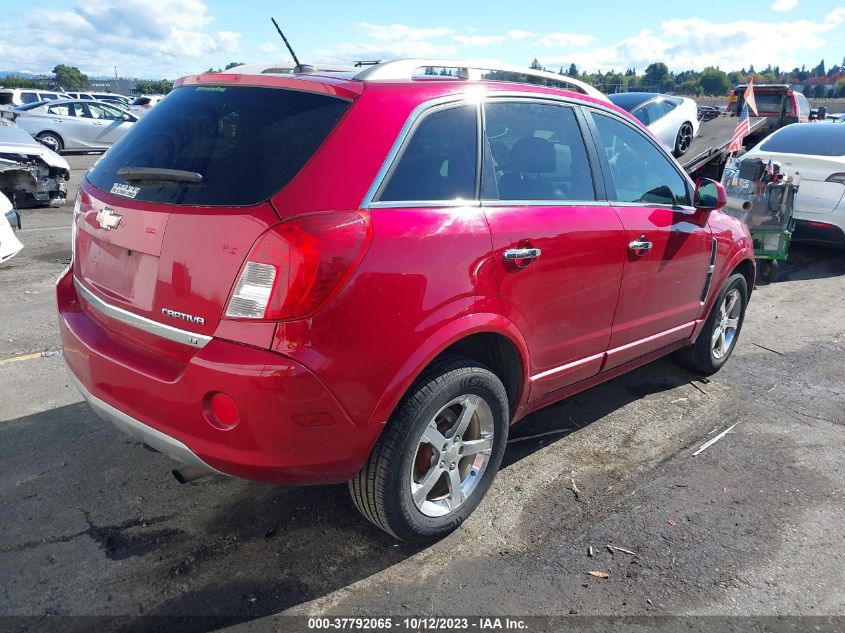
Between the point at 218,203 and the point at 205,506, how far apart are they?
1497 millimetres

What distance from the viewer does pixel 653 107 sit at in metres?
13.0

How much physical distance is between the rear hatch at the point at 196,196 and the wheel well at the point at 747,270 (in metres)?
3.58

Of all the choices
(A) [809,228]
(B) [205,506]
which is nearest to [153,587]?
(B) [205,506]

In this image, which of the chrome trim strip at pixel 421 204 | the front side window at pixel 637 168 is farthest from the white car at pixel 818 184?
the chrome trim strip at pixel 421 204

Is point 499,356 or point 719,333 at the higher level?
point 499,356

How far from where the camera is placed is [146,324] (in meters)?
2.64

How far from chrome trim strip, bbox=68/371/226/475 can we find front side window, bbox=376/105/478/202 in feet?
3.84

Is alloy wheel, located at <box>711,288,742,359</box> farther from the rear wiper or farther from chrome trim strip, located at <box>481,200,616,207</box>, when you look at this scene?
the rear wiper

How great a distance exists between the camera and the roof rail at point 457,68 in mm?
2885

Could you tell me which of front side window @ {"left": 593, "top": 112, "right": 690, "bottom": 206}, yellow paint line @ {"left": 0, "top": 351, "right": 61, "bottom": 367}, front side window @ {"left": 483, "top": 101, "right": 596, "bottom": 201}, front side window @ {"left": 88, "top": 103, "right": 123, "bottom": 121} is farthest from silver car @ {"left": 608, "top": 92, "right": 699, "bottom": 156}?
front side window @ {"left": 88, "top": 103, "right": 123, "bottom": 121}

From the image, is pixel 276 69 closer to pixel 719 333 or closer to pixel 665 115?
pixel 719 333

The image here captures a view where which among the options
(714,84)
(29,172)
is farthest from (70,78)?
(714,84)

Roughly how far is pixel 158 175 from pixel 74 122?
67.1 ft

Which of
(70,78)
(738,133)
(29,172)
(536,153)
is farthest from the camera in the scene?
(70,78)
